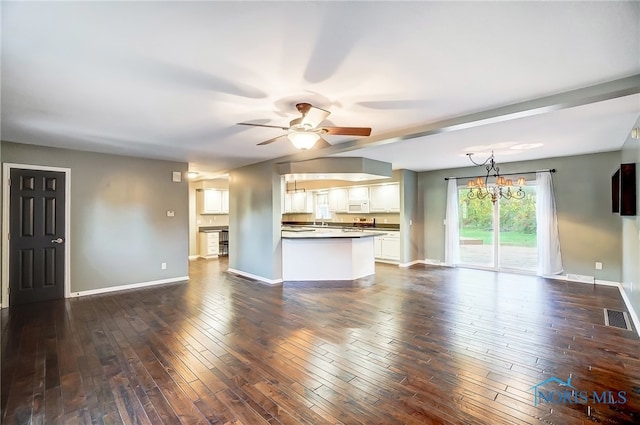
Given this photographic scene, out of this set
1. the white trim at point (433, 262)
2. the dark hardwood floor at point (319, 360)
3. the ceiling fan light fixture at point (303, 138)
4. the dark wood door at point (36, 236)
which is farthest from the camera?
the white trim at point (433, 262)

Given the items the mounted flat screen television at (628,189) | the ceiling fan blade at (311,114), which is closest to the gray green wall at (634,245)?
the mounted flat screen television at (628,189)

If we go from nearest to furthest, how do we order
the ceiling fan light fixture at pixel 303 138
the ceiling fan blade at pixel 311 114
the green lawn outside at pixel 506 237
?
the ceiling fan blade at pixel 311 114 < the ceiling fan light fixture at pixel 303 138 < the green lawn outside at pixel 506 237

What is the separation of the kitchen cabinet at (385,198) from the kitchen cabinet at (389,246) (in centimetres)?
68

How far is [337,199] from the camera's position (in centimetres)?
924

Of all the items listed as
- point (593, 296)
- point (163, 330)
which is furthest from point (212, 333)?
point (593, 296)

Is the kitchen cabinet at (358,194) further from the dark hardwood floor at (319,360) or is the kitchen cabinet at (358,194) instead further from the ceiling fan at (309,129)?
the ceiling fan at (309,129)

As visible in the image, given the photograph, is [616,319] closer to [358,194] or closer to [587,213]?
[587,213]

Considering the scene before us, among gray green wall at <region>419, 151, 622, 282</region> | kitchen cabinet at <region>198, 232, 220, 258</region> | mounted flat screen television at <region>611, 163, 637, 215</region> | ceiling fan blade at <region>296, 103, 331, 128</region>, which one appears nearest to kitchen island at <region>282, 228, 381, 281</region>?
ceiling fan blade at <region>296, 103, 331, 128</region>

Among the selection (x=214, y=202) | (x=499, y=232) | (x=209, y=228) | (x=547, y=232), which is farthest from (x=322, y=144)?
(x=209, y=228)

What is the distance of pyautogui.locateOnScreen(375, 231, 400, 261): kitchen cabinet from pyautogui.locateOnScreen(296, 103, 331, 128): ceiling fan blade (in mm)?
5408

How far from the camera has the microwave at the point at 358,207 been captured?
8.61 metres

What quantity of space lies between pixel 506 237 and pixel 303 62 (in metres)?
6.46

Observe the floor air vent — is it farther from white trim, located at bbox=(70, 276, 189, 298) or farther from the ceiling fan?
white trim, located at bbox=(70, 276, 189, 298)

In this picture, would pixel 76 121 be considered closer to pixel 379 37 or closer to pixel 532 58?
pixel 379 37
